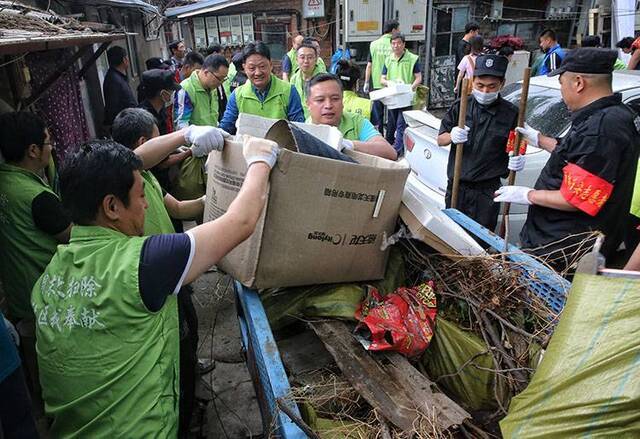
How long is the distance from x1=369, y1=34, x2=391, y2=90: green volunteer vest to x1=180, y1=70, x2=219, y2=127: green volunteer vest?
4013 millimetres

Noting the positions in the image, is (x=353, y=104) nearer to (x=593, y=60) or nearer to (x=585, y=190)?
(x=593, y=60)

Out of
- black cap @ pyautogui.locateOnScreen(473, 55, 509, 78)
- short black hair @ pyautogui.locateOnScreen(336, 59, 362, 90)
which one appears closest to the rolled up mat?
black cap @ pyautogui.locateOnScreen(473, 55, 509, 78)

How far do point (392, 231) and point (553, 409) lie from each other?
3.48 feet

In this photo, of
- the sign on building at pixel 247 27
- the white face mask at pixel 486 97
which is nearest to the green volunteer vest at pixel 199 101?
the white face mask at pixel 486 97

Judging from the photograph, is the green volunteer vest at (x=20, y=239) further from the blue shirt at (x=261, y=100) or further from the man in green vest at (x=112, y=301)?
the blue shirt at (x=261, y=100)

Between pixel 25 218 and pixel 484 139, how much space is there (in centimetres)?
290

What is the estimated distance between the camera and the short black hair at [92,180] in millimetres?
1371

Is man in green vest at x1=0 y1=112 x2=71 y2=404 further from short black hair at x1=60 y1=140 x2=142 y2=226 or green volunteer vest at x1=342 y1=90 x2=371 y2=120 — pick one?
green volunteer vest at x1=342 y1=90 x2=371 y2=120

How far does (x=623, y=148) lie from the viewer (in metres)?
2.26

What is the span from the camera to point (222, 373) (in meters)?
3.00

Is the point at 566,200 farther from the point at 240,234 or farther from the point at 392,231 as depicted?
the point at 240,234

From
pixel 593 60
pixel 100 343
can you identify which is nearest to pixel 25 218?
pixel 100 343

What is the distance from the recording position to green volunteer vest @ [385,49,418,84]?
7301 mm

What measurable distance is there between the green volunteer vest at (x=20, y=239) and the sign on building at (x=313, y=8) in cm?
1136
